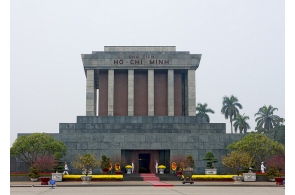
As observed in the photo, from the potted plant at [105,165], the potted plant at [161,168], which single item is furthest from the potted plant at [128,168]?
the potted plant at [105,165]

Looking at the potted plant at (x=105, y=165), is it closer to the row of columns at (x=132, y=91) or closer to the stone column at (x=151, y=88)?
the row of columns at (x=132, y=91)

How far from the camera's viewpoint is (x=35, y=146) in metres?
49.4

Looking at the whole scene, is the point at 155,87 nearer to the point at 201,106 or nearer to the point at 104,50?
the point at 104,50

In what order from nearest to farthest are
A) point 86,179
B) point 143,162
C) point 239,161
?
1. point 86,179
2. point 239,161
3. point 143,162

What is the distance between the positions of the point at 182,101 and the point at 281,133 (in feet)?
103

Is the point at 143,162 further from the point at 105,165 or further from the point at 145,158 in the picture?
the point at 105,165

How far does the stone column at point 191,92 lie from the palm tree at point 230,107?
155 feet

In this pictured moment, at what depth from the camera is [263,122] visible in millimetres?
104562

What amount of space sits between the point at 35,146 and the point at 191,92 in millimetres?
24007

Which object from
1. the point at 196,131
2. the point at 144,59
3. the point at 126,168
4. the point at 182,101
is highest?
the point at 144,59

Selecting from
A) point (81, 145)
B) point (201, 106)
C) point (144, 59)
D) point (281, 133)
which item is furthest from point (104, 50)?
point (201, 106)

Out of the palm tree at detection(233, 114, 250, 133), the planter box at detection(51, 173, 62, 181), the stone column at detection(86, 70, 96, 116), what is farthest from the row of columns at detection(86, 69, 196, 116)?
the palm tree at detection(233, 114, 250, 133)
